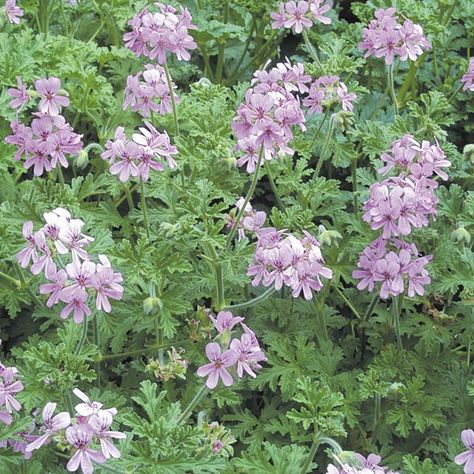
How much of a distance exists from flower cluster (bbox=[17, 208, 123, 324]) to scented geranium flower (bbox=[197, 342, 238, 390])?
0.32 metres

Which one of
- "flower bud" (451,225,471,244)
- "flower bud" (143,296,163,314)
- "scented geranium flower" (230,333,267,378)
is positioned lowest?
"flower bud" (143,296,163,314)

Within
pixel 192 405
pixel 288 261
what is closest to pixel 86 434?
pixel 192 405

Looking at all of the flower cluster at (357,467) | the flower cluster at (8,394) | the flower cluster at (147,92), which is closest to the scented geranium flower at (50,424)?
Answer: the flower cluster at (8,394)

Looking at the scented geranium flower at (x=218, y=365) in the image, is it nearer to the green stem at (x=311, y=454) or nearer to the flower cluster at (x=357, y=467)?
the green stem at (x=311, y=454)

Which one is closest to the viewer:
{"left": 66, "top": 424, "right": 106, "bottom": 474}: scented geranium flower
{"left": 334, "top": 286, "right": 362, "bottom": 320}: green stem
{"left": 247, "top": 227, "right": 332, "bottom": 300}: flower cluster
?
{"left": 66, "top": 424, "right": 106, "bottom": 474}: scented geranium flower

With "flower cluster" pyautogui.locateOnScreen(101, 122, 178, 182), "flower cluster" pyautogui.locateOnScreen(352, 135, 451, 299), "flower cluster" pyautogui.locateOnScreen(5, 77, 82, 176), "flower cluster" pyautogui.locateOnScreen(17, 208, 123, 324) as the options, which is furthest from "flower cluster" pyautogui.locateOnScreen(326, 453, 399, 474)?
"flower cluster" pyautogui.locateOnScreen(5, 77, 82, 176)

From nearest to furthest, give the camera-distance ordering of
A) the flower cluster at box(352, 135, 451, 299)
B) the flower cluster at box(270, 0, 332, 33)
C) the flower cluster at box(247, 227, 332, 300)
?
the flower cluster at box(247, 227, 332, 300), the flower cluster at box(352, 135, 451, 299), the flower cluster at box(270, 0, 332, 33)

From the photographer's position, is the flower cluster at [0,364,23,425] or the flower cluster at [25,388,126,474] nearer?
the flower cluster at [25,388,126,474]

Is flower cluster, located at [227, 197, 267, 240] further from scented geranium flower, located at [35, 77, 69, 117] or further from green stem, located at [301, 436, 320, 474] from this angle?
green stem, located at [301, 436, 320, 474]

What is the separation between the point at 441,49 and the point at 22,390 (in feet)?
11.2

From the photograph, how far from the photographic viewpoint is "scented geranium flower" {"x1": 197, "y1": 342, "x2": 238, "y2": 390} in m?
2.67

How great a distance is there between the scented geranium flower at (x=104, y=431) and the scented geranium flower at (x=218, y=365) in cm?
39

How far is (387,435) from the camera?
129 inches

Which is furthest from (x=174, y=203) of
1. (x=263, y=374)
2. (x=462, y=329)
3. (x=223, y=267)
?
(x=462, y=329)
